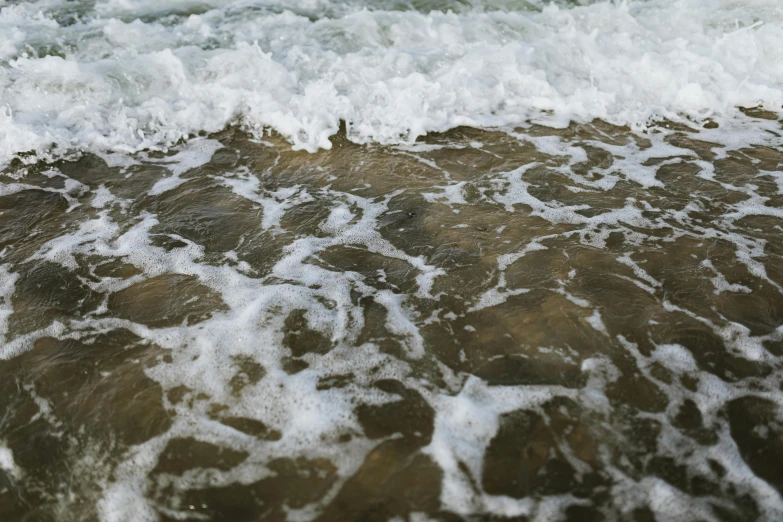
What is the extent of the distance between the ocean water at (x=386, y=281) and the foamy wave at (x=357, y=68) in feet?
0.14

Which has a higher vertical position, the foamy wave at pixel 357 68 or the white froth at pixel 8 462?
the foamy wave at pixel 357 68

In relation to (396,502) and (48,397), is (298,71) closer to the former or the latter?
(48,397)

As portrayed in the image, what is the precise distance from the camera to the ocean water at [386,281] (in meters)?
2.40

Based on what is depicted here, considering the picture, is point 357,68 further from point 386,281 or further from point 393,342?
point 393,342

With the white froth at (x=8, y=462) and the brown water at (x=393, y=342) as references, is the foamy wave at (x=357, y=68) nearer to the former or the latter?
the brown water at (x=393, y=342)

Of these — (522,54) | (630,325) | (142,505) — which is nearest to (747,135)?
(522,54)

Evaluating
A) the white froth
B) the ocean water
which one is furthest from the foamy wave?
the white froth

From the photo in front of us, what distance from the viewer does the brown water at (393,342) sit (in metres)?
2.36

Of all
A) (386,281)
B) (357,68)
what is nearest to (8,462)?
(386,281)

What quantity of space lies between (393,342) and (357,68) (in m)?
4.18

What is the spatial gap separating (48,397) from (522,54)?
19.2ft

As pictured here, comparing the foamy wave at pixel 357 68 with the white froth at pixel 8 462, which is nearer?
the white froth at pixel 8 462

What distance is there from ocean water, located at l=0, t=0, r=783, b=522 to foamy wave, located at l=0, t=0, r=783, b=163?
42 mm

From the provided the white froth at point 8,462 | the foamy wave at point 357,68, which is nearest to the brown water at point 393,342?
the white froth at point 8,462
